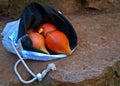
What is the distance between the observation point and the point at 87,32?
1717mm

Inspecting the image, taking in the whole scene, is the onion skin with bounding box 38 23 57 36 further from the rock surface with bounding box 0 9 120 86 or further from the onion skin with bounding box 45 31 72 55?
the rock surface with bounding box 0 9 120 86

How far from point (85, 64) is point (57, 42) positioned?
0.52 feet

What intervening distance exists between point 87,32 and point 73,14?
376mm

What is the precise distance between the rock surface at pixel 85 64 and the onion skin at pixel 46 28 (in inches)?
5.7

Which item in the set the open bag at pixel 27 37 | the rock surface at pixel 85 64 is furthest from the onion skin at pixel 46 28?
the rock surface at pixel 85 64

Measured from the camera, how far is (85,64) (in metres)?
1.42

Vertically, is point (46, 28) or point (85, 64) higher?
point (46, 28)

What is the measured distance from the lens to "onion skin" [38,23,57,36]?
148 cm

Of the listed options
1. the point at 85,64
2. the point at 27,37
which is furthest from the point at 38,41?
the point at 85,64

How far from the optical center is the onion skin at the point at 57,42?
1425mm

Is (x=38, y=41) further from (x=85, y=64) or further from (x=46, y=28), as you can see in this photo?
(x=85, y=64)

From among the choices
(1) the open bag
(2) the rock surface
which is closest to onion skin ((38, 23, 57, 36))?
(1) the open bag

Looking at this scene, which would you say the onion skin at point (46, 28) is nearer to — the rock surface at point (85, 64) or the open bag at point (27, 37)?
the open bag at point (27, 37)

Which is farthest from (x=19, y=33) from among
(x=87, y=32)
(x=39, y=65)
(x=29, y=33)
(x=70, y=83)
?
(x=87, y=32)
